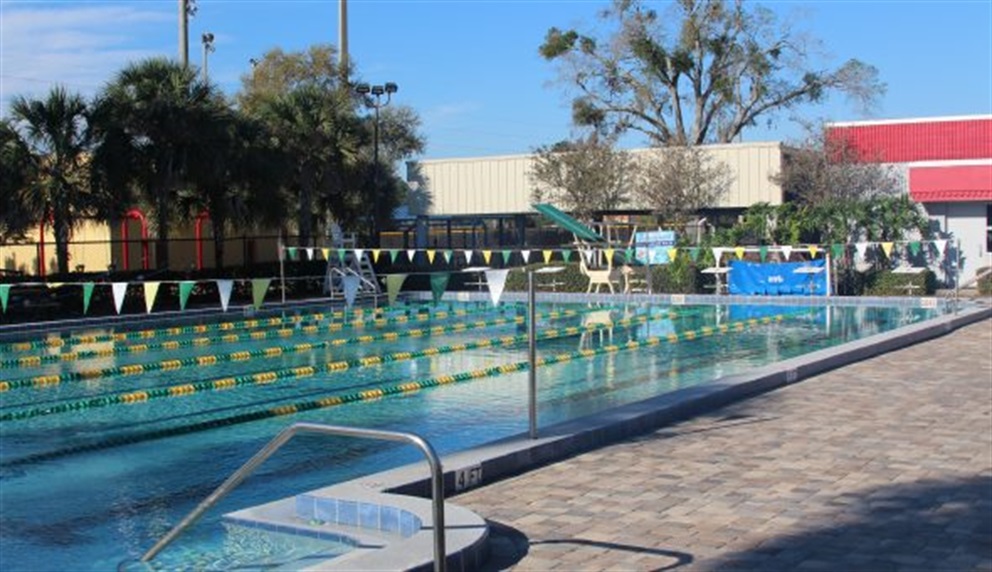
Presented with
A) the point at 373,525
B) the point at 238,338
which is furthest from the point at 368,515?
the point at 238,338

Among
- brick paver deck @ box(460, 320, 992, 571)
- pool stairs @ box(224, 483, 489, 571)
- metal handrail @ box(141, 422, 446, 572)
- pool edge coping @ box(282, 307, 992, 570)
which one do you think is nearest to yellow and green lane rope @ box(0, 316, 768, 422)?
pool edge coping @ box(282, 307, 992, 570)

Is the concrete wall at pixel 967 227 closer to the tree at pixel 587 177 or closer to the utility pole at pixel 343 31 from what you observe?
the tree at pixel 587 177

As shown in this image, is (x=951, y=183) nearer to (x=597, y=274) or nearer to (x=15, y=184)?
(x=597, y=274)

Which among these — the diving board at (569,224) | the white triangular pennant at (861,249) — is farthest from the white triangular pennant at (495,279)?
the diving board at (569,224)

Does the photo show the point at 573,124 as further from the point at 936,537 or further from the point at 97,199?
the point at 936,537

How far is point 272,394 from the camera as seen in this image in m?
13.9

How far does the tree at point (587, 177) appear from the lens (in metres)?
36.5

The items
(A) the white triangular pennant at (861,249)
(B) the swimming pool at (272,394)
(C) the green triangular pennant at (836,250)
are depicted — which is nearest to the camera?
(B) the swimming pool at (272,394)

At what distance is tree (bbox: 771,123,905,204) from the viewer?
32406 millimetres

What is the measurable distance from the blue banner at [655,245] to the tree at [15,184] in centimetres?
1510

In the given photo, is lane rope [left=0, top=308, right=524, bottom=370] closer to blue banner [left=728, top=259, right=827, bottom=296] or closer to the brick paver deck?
blue banner [left=728, top=259, right=827, bottom=296]

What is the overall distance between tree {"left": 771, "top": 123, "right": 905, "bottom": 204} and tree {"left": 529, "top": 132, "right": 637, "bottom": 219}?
5.35 m

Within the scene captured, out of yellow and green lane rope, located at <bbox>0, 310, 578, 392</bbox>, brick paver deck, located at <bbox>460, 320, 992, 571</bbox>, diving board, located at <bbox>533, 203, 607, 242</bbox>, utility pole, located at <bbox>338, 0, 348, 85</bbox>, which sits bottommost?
brick paver deck, located at <bbox>460, 320, 992, 571</bbox>

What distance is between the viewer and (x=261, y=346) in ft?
65.5
